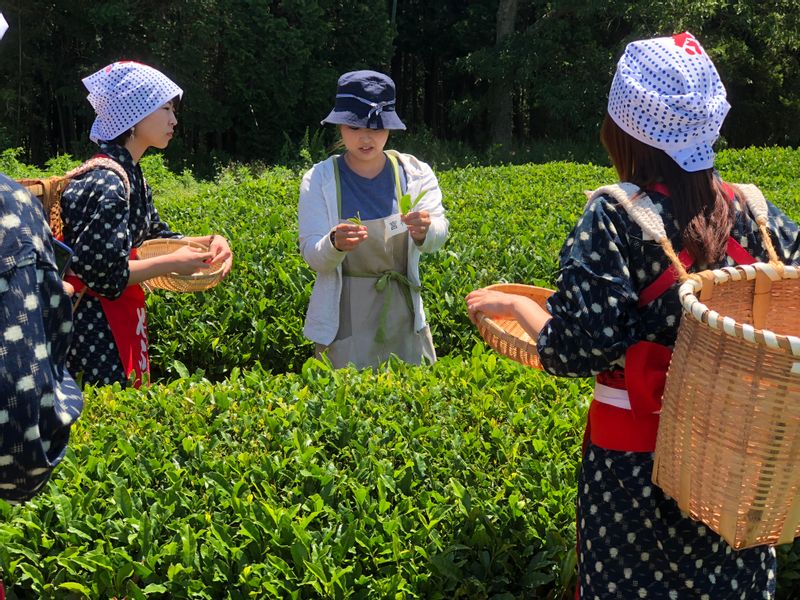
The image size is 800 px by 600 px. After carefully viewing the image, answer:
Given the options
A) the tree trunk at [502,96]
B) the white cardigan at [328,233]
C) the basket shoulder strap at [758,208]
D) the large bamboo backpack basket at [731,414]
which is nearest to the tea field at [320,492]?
the white cardigan at [328,233]

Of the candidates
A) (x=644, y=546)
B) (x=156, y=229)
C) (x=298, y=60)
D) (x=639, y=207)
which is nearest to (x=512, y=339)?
(x=639, y=207)

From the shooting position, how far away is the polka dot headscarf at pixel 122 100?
→ 151 inches

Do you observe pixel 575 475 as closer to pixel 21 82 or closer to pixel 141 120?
pixel 141 120

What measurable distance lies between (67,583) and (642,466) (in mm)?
1698

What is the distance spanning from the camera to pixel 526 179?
10.8 metres

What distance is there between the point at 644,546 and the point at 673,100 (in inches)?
42.5

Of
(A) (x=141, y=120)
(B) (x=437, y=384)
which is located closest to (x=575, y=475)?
(B) (x=437, y=384)

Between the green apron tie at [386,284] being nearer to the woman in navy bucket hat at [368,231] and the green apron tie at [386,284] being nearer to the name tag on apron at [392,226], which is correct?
the woman in navy bucket hat at [368,231]

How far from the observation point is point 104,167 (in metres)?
3.61

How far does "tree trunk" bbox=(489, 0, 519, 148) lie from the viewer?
79.1 feet

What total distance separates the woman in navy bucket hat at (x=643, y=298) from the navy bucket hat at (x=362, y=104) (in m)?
1.87

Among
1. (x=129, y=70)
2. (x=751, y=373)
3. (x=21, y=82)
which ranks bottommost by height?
(x=21, y=82)

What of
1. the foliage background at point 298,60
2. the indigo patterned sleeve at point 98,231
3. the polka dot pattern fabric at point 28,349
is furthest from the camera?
the foliage background at point 298,60

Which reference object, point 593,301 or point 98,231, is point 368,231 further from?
point 593,301
